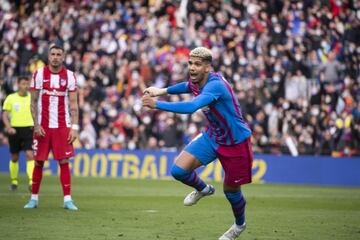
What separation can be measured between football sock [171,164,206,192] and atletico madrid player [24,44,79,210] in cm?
342

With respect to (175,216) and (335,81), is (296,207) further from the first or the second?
(335,81)

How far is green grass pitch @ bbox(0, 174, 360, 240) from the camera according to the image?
10852 mm

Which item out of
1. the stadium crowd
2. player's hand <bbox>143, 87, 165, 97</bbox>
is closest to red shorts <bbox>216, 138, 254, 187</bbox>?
player's hand <bbox>143, 87, 165, 97</bbox>

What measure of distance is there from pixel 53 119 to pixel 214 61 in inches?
546

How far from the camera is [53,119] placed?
14102mm

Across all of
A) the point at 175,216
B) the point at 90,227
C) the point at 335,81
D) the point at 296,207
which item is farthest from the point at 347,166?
the point at 90,227

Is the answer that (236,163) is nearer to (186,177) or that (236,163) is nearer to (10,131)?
(186,177)

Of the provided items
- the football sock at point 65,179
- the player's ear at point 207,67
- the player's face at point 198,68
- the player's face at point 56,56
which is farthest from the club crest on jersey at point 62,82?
the player's ear at point 207,67

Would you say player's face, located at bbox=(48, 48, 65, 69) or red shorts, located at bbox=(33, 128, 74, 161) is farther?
red shorts, located at bbox=(33, 128, 74, 161)

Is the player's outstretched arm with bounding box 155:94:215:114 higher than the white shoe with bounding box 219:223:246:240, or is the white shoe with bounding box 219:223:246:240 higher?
the player's outstretched arm with bounding box 155:94:215:114

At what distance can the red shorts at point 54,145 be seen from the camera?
13969 mm

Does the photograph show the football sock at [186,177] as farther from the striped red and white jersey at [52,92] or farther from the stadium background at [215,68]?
the stadium background at [215,68]

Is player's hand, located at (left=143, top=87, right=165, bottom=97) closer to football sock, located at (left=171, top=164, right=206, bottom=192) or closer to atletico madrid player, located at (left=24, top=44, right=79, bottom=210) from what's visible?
football sock, located at (left=171, top=164, right=206, bottom=192)

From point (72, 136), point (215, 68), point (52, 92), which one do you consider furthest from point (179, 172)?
point (215, 68)
